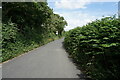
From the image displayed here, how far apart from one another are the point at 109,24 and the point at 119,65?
64.0 inches

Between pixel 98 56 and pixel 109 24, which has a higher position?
pixel 109 24

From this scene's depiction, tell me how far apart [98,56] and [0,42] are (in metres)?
7.12

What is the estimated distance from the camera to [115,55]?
4.13m

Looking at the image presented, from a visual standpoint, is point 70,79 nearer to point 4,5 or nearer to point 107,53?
point 107,53

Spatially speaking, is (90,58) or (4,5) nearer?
(90,58)

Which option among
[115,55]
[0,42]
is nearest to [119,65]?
[115,55]

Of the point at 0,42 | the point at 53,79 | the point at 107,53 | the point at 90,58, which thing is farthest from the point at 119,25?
the point at 0,42


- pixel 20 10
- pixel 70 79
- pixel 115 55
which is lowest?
pixel 70 79

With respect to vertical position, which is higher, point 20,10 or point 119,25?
point 20,10

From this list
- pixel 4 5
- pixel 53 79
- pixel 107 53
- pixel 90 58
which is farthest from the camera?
pixel 4 5

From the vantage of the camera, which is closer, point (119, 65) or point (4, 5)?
point (119, 65)

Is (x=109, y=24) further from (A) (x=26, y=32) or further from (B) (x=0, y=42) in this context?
(A) (x=26, y=32)

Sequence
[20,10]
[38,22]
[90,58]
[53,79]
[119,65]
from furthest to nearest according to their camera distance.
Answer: [38,22] < [20,10] < [90,58] < [53,79] < [119,65]

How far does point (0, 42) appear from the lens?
30.7ft
